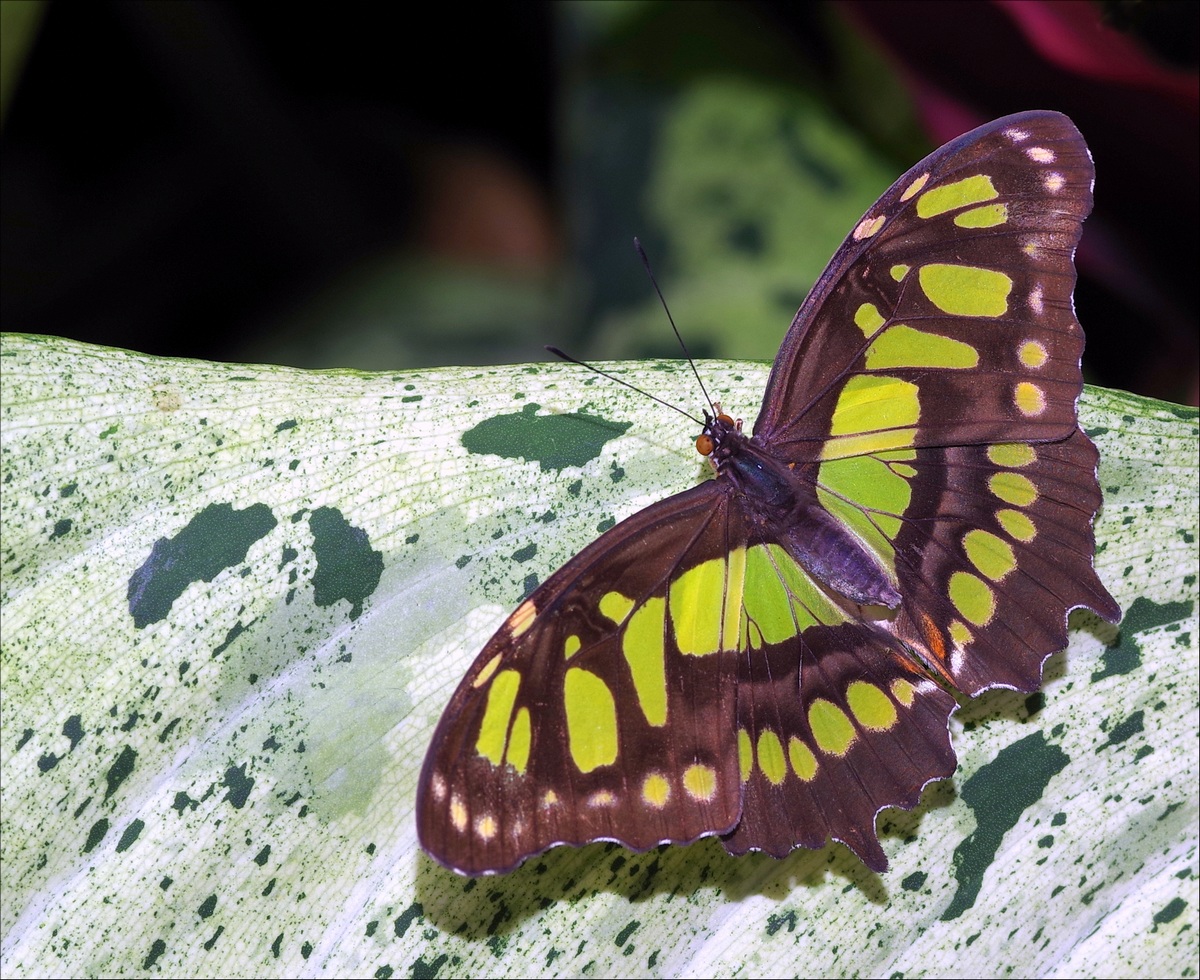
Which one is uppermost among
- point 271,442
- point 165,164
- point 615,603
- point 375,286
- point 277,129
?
point 165,164

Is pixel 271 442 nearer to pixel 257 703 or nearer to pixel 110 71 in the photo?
pixel 257 703

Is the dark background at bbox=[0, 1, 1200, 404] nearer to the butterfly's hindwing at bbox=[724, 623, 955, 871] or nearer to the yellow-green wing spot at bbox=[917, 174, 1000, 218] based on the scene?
the yellow-green wing spot at bbox=[917, 174, 1000, 218]

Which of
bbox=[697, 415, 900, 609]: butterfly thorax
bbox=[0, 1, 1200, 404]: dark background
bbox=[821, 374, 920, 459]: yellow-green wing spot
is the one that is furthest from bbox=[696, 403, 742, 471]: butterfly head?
bbox=[0, 1, 1200, 404]: dark background

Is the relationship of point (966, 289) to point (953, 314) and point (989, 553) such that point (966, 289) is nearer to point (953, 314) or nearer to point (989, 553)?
point (953, 314)

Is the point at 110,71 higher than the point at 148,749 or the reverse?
higher

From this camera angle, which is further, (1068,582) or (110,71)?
(110,71)

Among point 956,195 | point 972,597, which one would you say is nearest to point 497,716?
point 972,597

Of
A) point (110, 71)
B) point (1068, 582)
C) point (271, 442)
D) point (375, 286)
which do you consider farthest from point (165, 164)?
point (1068, 582)
